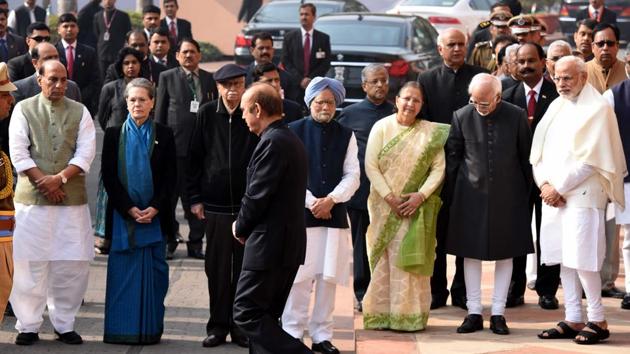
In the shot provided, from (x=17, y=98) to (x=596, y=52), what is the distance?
480cm

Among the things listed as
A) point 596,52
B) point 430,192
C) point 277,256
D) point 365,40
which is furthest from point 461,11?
point 277,256

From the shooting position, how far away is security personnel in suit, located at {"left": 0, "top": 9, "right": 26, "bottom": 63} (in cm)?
1658

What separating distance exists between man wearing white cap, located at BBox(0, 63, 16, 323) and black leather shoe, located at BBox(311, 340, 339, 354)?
6.94ft

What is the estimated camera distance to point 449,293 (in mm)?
11875

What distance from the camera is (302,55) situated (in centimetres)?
1881

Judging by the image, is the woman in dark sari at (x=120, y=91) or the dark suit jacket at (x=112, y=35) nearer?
the woman in dark sari at (x=120, y=91)

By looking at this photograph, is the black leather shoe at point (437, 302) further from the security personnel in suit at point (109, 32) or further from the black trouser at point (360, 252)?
the security personnel in suit at point (109, 32)

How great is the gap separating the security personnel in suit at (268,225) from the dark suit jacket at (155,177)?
2014mm

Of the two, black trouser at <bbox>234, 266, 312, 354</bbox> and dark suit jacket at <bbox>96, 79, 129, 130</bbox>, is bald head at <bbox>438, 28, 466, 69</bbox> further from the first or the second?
black trouser at <bbox>234, 266, 312, 354</bbox>

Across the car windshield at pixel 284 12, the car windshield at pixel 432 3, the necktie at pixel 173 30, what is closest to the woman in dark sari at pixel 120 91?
the necktie at pixel 173 30

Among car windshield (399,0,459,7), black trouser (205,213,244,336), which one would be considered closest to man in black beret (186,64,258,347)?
black trouser (205,213,244,336)

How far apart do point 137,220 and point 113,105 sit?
2.73 metres

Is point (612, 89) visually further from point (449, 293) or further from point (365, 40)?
point (365, 40)

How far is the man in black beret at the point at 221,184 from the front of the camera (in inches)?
415
